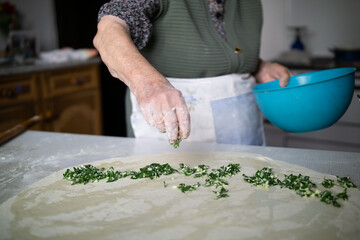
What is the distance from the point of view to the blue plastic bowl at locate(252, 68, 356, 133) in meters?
1.08

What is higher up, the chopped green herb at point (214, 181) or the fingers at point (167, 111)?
the fingers at point (167, 111)

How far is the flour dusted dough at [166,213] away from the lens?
0.74 m

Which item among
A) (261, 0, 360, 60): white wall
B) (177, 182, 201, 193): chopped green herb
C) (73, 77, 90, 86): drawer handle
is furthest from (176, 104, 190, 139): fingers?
(261, 0, 360, 60): white wall

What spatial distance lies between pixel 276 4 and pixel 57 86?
184 centimetres

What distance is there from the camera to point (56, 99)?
255cm

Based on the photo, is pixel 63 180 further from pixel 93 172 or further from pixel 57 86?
pixel 57 86

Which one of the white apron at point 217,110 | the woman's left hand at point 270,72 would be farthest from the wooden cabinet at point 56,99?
the woman's left hand at point 270,72

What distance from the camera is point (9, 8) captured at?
2865 millimetres

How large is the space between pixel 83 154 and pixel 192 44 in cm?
50

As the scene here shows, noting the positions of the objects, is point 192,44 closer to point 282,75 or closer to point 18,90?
point 282,75

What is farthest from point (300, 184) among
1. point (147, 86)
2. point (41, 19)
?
point (41, 19)

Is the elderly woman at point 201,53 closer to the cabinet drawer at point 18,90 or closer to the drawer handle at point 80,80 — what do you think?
the cabinet drawer at point 18,90

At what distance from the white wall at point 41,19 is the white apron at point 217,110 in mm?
2100

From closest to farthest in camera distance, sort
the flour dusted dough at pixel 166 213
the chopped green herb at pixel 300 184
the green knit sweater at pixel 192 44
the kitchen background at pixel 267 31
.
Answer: the flour dusted dough at pixel 166 213 → the chopped green herb at pixel 300 184 → the green knit sweater at pixel 192 44 → the kitchen background at pixel 267 31
